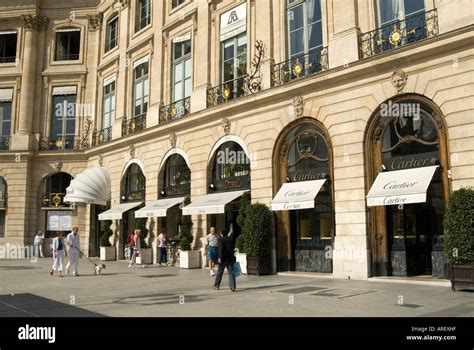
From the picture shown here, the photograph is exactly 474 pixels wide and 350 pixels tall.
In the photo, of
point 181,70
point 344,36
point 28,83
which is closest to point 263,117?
point 344,36

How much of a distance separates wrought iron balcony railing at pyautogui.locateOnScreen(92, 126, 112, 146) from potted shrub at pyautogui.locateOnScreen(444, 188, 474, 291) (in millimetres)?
20212

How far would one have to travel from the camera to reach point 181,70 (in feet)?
76.4

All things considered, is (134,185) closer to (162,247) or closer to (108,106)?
(162,247)

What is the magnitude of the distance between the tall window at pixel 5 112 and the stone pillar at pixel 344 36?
2339cm

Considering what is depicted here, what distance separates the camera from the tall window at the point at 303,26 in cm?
1722

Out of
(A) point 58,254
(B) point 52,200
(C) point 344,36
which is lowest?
(A) point 58,254

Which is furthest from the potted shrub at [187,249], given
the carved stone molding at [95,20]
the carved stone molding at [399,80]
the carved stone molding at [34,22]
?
the carved stone molding at [34,22]

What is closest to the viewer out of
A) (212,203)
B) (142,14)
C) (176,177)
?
(212,203)

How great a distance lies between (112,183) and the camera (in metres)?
27.2

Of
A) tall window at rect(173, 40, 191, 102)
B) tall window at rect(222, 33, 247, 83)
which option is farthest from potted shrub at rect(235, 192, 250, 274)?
tall window at rect(173, 40, 191, 102)

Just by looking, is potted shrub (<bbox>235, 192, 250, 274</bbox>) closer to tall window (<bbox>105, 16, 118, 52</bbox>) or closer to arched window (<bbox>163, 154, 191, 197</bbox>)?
arched window (<bbox>163, 154, 191, 197</bbox>)

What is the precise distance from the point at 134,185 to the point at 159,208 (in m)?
5.03

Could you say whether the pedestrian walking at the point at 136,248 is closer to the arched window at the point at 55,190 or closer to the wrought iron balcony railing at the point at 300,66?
the wrought iron balcony railing at the point at 300,66

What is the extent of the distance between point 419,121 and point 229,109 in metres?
7.55
